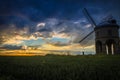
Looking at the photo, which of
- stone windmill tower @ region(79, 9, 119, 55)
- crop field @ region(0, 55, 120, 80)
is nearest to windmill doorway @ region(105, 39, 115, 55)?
stone windmill tower @ region(79, 9, 119, 55)

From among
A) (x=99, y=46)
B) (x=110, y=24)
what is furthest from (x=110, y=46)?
(x=110, y=24)

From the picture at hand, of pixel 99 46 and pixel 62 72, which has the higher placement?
pixel 99 46

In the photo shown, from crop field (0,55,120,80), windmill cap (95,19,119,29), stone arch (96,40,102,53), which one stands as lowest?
crop field (0,55,120,80)

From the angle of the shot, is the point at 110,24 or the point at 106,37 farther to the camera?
the point at 110,24

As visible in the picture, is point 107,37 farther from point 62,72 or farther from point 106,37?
point 62,72

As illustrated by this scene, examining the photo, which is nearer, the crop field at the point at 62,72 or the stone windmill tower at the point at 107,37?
the crop field at the point at 62,72

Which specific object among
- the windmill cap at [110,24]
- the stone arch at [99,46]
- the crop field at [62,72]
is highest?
the windmill cap at [110,24]

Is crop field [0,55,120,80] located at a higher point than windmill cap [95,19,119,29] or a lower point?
lower

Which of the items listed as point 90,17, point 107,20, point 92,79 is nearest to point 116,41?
point 107,20

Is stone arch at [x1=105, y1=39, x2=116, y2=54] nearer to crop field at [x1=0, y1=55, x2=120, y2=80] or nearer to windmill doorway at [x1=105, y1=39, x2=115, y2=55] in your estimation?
windmill doorway at [x1=105, y1=39, x2=115, y2=55]

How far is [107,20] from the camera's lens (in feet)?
166

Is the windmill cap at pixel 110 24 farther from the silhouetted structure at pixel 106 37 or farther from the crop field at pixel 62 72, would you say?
the crop field at pixel 62 72

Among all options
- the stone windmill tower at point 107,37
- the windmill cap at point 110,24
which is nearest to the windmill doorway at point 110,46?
the stone windmill tower at point 107,37

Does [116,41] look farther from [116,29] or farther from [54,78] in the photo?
[54,78]
